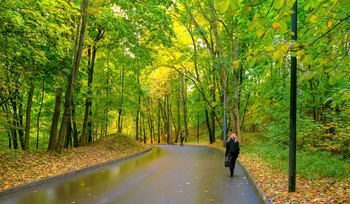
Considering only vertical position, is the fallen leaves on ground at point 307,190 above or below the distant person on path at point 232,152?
below

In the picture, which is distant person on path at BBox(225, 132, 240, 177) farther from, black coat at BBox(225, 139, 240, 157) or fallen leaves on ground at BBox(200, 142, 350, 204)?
fallen leaves on ground at BBox(200, 142, 350, 204)

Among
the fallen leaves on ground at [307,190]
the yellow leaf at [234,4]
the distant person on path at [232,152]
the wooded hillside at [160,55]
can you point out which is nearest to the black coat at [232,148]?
the distant person on path at [232,152]

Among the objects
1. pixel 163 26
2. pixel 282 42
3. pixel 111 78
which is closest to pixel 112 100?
pixel 111 78

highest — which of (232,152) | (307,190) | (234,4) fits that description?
(234,4)

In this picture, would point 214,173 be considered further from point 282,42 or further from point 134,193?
point 282,42

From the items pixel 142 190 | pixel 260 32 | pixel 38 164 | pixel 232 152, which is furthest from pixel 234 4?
pixel 38 164

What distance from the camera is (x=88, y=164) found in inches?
613

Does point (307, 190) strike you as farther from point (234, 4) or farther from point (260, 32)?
point (234, 4)

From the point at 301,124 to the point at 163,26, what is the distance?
933 cm

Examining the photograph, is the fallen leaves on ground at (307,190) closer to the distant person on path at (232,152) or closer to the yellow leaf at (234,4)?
the distant person on path at (232,152)

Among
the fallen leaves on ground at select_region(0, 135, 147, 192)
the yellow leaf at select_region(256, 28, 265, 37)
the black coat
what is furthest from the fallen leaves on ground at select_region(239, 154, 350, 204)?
the fallen leaves on ground at select_region(0, 135, 147, 192)

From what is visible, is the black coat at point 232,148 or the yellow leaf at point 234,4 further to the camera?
Answer: the black coat at point 232,148

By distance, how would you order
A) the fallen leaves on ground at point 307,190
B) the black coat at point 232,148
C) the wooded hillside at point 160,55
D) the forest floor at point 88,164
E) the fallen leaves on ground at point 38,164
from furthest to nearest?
the black coat at point 232,148 → the fallen leaves on ground at point 38,164 → the forest floor at point 88,164 → the fallen leaves on ground at point 307,190 → the wooded hillside at point 160,55

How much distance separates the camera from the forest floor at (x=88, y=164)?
7.45 meters
